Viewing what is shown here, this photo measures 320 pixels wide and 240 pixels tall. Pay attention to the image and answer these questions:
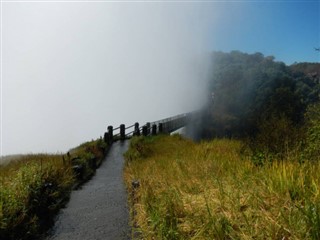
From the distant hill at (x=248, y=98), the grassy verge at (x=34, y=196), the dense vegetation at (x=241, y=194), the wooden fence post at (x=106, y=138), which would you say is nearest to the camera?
the dense vegetation at (x=241, y=194)

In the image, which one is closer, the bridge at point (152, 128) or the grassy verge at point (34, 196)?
the grassy verge at point (34, 196)

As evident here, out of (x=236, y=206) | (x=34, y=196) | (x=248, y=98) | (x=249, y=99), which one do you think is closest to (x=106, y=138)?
(x=34, y=196)

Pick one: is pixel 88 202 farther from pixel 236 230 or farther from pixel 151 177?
pixel 236 230

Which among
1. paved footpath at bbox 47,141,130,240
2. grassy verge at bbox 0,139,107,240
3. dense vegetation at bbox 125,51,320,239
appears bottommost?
paved footpath at bbox 47,141,130,240

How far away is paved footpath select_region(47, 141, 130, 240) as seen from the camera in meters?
7.51

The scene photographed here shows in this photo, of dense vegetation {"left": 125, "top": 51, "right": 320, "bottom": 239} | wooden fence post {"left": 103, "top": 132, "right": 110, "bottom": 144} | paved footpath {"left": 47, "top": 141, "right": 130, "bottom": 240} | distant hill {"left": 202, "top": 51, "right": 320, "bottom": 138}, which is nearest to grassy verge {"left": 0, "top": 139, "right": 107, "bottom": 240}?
paved footpath {"left": 47, "top": 141, "right": 130, "bottom": 240}

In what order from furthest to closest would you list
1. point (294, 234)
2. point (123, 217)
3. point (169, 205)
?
point (123, 217) < point (169, 205) < point (294, 234)

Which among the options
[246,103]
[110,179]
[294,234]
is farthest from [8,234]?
[246,103]

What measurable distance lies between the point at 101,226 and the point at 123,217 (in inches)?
28.4

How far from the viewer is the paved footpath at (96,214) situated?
24.6ft

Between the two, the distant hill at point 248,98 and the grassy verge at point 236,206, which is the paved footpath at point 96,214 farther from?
the distant hill at point 248,98

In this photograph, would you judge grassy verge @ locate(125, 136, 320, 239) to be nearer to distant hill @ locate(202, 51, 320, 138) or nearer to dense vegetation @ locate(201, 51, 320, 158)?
dense vegetation @ locate(201, 51, 320, 158)

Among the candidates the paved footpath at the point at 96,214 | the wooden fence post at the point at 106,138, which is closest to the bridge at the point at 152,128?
the wooden fence post at the point at 106,138

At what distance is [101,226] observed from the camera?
7.96 metres
